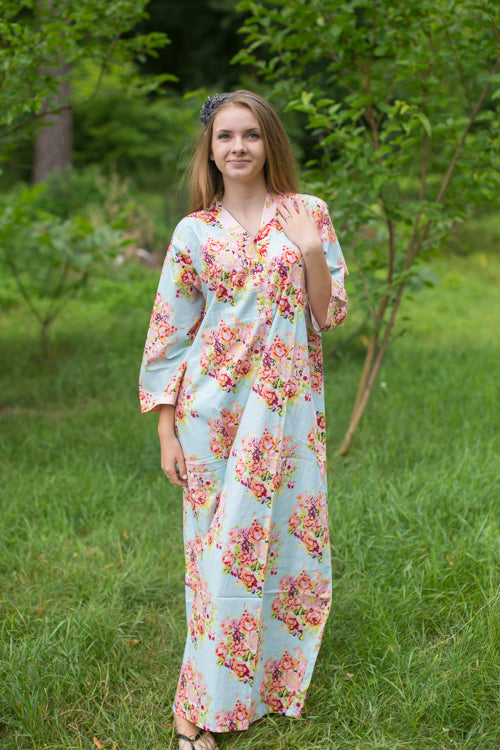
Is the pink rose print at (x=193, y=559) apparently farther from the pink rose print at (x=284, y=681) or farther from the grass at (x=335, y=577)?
the grass at (x=335, y=577)

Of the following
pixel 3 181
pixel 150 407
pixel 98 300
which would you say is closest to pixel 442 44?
pixel 150 407

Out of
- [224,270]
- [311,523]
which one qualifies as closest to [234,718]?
[311,523]

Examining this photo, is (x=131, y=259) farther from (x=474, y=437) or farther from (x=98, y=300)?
(x=474, y=437)

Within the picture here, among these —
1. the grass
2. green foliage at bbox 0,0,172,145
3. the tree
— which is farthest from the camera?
green foliage at bbox 0,0,172,145

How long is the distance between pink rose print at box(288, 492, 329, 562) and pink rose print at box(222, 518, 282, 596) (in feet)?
0.31

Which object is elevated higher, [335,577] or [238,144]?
[238,144]

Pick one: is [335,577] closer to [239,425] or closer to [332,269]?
[239,425]

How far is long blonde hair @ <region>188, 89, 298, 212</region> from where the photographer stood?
180 cm

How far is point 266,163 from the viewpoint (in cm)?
Result: 187

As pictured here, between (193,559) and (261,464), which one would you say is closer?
(261,464)

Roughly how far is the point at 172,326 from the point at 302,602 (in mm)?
844

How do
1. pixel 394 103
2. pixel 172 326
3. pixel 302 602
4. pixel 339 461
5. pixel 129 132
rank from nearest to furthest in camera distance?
pixel 172 326, pixel 302 602, pixel 394 103, pixel 339 461, pixel 129 132

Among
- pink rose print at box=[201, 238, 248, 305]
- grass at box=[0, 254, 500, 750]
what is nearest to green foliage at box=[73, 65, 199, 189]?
grass at box=[0, 254, 500, 750]

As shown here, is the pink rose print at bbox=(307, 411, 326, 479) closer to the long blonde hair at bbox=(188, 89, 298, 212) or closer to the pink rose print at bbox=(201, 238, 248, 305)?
the pink rose print at bbox=(201, 238, 248, 305)
